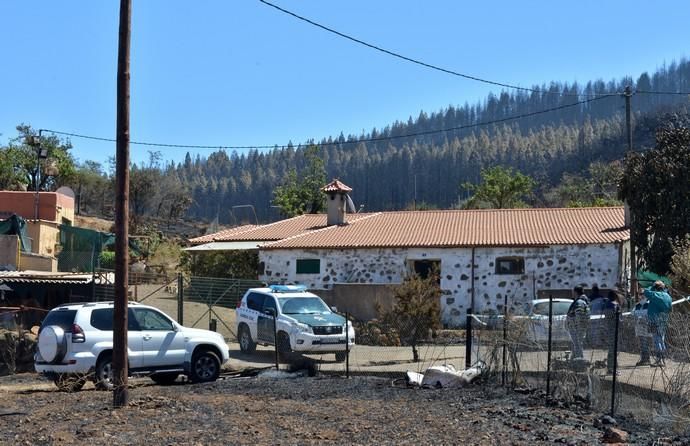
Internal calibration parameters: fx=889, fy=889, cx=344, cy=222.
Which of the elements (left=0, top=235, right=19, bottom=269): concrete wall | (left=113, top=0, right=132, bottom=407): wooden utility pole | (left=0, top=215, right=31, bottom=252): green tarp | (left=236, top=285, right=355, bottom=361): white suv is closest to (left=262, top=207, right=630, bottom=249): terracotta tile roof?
(left=0, top=235, right=19, bottom=269): concrete wall

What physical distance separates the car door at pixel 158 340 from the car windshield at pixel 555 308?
9410 mm

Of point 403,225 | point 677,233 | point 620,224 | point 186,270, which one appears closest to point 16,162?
point 186,270

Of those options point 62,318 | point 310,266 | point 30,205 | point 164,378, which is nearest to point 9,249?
point 30,205

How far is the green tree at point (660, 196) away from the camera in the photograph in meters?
26.6

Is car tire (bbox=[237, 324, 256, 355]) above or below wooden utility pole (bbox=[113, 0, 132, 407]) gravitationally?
below

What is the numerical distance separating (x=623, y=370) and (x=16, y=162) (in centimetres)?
5261

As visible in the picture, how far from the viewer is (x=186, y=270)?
39.2m

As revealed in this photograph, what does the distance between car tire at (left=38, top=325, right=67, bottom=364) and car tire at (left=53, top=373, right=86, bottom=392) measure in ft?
1.12

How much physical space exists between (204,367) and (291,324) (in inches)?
128

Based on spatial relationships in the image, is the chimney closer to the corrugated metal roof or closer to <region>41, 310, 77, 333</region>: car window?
the corrugated metal roof

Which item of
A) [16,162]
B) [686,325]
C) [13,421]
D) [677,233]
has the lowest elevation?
[13,421]

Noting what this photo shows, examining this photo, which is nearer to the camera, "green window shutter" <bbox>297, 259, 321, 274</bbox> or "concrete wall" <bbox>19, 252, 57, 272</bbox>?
"concrete wall" <bbox>19, 252, 57, 272</bbox>

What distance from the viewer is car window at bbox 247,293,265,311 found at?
73.8ft

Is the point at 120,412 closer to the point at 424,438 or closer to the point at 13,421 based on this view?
the point at 13,421
